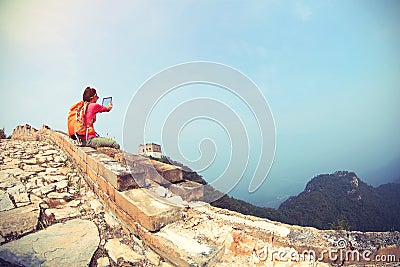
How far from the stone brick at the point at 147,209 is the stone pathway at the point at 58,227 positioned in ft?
0.77

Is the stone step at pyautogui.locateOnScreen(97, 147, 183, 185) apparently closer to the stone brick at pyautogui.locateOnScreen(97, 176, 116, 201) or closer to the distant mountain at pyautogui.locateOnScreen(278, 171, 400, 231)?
the stone brick at pyautogui.locateOnScreen(97, 176, 116, 201)

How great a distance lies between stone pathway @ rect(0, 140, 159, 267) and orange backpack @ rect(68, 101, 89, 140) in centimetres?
145

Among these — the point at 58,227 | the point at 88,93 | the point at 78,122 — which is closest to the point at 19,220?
the point at 58,227

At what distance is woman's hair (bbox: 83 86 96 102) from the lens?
5.02 metres

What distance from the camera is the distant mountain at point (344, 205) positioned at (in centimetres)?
2973

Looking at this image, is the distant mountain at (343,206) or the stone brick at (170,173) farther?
the distant mountain at (343,206)

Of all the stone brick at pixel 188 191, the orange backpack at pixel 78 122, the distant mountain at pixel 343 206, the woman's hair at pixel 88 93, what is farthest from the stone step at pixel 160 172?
the distant mountain at pixel 343 206

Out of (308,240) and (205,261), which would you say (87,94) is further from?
(308,240)

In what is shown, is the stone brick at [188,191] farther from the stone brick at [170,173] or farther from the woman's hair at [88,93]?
the woman's hair at [88,93]

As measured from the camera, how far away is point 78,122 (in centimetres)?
498

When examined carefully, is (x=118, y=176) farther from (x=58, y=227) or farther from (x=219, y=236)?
(x=219, y=236)

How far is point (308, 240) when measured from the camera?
1.61 m

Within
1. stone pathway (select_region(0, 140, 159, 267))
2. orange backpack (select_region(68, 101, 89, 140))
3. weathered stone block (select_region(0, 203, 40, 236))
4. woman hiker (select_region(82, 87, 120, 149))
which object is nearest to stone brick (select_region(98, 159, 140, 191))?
stone pathway (select_region(0, 140, 159, 267))

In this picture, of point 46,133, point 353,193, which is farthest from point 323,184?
point 46,133
